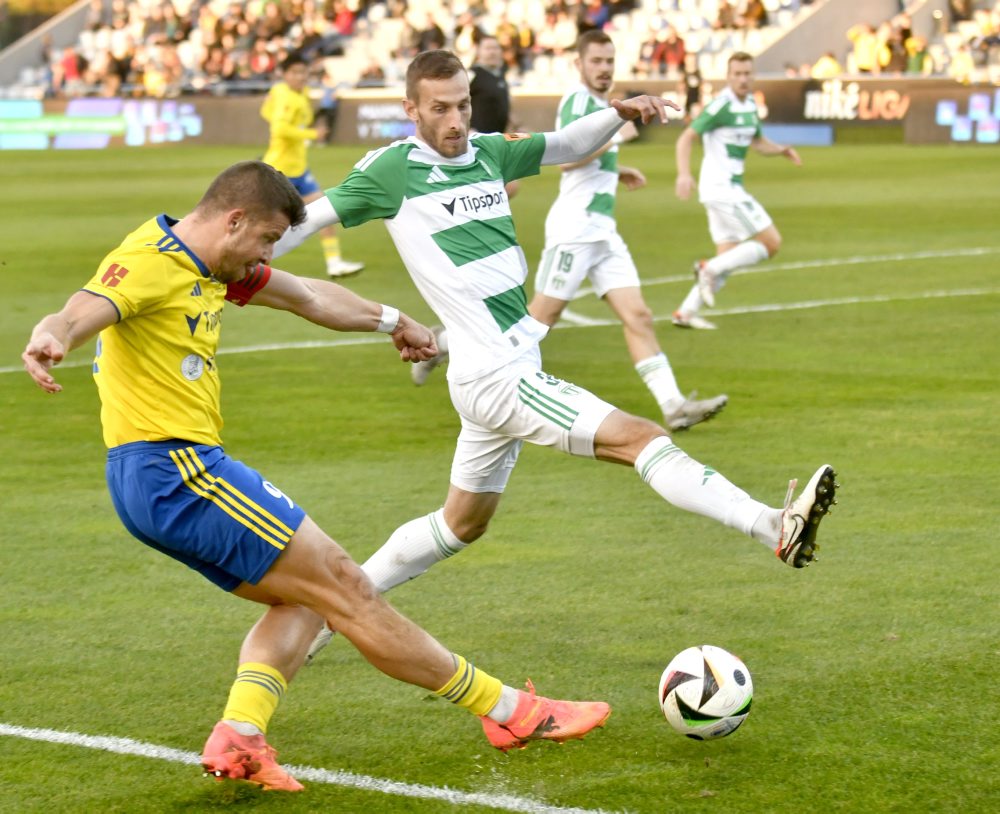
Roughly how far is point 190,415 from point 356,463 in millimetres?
4675

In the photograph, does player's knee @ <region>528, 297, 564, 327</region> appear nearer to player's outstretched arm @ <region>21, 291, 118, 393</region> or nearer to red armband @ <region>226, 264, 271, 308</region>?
red armband @ <region>226, 264, 271, 308</region>

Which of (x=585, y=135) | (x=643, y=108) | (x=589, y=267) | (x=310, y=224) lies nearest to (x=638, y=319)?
(x=589, y=267)

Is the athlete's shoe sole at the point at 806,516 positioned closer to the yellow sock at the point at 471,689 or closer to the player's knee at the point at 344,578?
the yellow sock at the point at 471,689

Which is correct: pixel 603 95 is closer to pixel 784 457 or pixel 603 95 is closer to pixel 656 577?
pixel 784 457

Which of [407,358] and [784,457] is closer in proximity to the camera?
[407,358]

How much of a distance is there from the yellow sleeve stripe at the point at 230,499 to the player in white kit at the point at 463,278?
4.19 ft

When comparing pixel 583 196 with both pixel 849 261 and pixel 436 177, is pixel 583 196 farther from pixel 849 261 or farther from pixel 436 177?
pixel 849 261

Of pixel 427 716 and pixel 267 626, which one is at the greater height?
pixel 267 626

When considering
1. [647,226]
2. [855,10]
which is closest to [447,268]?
[647,226]

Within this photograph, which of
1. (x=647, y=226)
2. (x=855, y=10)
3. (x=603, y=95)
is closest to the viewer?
(x=603, y=95)

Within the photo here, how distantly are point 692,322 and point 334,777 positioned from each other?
926 cm

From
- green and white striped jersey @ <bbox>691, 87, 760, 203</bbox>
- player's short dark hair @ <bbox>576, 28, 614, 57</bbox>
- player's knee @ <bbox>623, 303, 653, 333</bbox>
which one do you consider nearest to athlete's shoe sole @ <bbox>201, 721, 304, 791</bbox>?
player's knee @ <bbox>623, 303, 653, 333</bbox>

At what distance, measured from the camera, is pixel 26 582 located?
7.06 meters

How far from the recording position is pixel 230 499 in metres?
4.59
